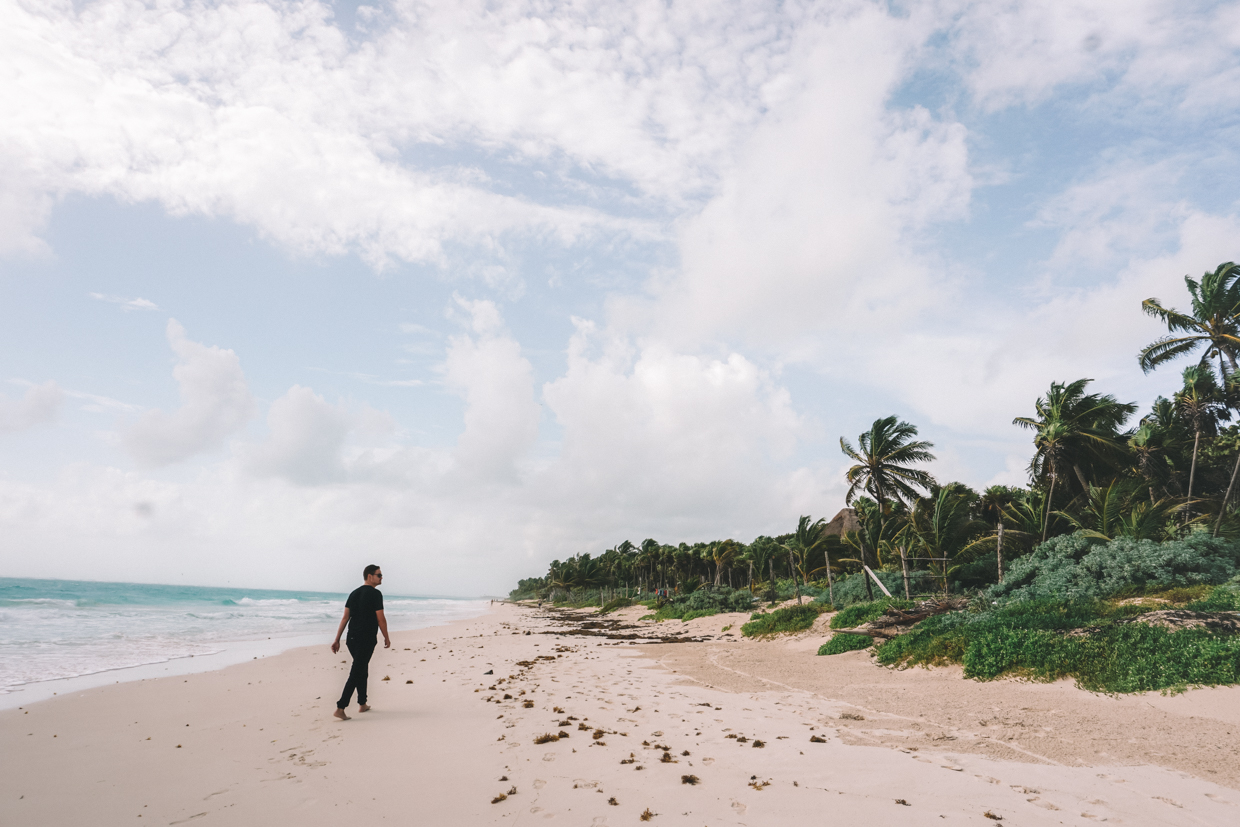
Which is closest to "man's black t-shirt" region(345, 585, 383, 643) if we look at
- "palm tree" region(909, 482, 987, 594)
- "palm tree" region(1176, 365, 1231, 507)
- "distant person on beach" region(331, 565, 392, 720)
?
"distant person on beach" region(331, 565, 392, 720)

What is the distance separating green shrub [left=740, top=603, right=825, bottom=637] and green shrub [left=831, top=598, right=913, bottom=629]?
2199 mm

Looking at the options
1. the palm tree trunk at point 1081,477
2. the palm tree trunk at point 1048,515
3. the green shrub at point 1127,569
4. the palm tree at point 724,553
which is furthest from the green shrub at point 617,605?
the green shrub at point 1127,569

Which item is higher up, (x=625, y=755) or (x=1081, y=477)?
(x=1081, y=477)

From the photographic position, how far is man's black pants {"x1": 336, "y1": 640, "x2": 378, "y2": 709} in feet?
25.1

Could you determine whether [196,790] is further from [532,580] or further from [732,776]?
[532,580]

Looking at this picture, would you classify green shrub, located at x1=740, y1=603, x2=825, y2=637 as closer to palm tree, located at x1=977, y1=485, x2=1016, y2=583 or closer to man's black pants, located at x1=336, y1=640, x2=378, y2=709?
man's black pants, located at x1=336, y1=640, x2=378, y2=709

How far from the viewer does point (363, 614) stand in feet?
25.7

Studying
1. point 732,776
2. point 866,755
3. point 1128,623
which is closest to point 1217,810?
point 866,755

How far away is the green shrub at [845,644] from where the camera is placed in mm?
15281

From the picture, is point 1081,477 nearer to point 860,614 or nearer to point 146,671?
point 860,614

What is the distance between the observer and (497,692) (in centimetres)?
1006

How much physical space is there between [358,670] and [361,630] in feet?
2.23

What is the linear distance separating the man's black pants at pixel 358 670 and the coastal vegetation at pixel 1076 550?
10845 mm

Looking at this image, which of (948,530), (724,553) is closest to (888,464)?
(948,530)
